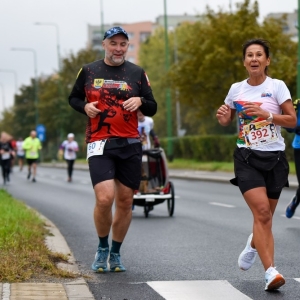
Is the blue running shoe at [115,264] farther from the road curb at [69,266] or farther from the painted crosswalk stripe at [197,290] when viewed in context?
the painted crosswalk stripe at [197,290]

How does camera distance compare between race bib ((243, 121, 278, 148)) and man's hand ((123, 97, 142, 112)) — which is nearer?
race bib ((243, 121, 278, 148))

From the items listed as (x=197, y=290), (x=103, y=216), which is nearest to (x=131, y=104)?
(x=103, y=216)

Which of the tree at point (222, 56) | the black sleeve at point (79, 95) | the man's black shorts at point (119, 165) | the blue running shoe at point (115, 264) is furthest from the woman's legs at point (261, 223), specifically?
the tree at point (222, 56)

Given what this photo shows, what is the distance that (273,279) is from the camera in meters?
7.02

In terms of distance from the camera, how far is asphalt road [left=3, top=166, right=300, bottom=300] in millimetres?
7367

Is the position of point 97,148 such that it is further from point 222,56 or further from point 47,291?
point 222,56

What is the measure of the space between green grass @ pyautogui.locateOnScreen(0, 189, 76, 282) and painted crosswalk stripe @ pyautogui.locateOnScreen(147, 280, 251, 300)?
2.60 ft

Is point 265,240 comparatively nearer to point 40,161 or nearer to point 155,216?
point 155,216

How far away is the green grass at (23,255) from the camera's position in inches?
294

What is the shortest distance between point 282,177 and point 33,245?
2850 mm

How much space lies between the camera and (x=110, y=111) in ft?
26.5

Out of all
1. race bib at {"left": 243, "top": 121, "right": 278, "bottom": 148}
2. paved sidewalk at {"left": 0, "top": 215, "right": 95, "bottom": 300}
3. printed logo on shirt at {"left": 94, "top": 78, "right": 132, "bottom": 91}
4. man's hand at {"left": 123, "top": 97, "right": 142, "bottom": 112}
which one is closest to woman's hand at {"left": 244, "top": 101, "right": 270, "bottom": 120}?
race bib at {"left": 243, "top": 121, "right": 278, "bottom": 148}

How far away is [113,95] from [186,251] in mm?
2769

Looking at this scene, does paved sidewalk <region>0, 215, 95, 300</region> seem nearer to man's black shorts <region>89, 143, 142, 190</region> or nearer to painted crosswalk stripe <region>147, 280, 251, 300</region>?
painted crosswalk stripe <region>147, 280, 251, 300</region>
